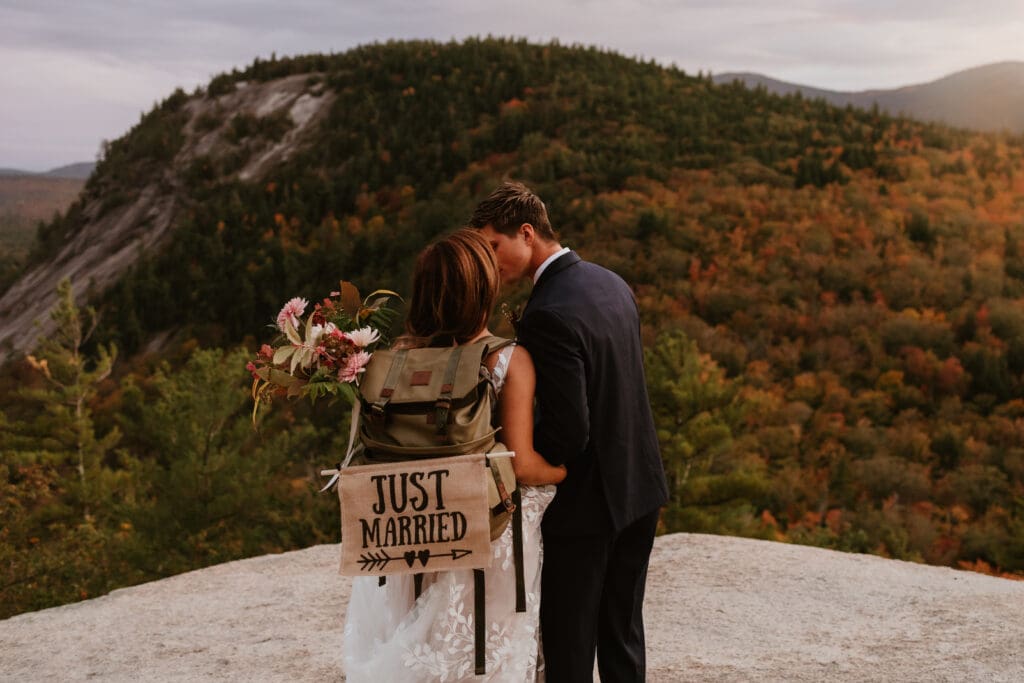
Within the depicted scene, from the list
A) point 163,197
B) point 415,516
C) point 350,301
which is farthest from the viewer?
point 163,197

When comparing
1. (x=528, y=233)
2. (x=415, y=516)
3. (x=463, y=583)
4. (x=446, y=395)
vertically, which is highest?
(x=528, y=233)

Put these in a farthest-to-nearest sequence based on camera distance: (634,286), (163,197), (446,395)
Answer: (163,197)
(634,286)
(446,395)

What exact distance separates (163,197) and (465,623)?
77510 millimetres

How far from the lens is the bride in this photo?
228 cm

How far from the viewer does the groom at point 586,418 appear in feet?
8.00

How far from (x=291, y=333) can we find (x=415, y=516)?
61 cm

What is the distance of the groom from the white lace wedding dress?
75mm

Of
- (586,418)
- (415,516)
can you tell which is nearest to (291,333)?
(415,516)

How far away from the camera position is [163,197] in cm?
7312

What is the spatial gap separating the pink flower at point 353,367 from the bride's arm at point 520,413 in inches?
15.1

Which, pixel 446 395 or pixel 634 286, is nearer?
pixel 446 395

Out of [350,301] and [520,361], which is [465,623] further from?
[350,301]

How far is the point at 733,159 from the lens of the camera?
52.8m

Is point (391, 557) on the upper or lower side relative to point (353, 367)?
lower
